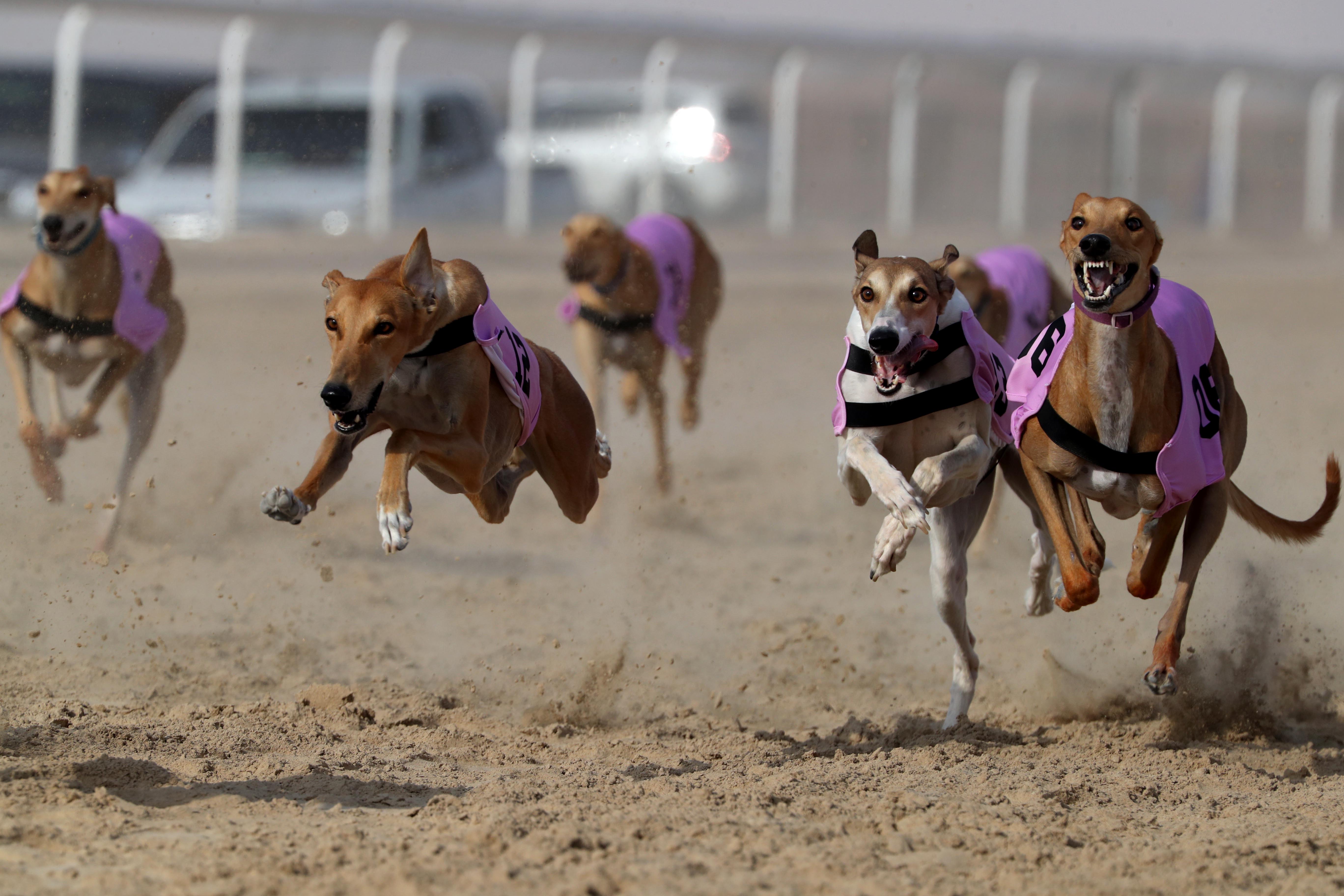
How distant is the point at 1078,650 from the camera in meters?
5.79

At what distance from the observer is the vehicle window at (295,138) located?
42.5ft

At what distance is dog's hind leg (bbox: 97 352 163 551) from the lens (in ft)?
21.2

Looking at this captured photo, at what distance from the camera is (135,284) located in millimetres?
6402

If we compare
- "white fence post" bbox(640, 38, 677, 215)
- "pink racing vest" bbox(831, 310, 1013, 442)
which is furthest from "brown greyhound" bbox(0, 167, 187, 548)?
"white fence post" bbox(640, 38, 677, 215)

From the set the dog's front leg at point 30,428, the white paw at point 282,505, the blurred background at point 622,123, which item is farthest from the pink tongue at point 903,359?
the blurred background at point 622,123

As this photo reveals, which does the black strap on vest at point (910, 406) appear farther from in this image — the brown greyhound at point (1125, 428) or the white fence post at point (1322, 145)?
the white fence post at point (1322, 145)

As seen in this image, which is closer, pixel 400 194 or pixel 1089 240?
pixel 1089 240

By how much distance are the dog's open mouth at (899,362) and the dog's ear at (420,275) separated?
1.27 meters

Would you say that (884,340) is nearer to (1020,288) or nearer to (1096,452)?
(1096,452)

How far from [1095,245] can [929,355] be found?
68 cm

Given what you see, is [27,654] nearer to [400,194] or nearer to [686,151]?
[400,194]

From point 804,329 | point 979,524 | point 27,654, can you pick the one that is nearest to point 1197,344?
point 979,524

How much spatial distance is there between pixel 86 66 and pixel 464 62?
3240 mm

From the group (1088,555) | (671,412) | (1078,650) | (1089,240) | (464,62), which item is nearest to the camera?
(1089,240)
